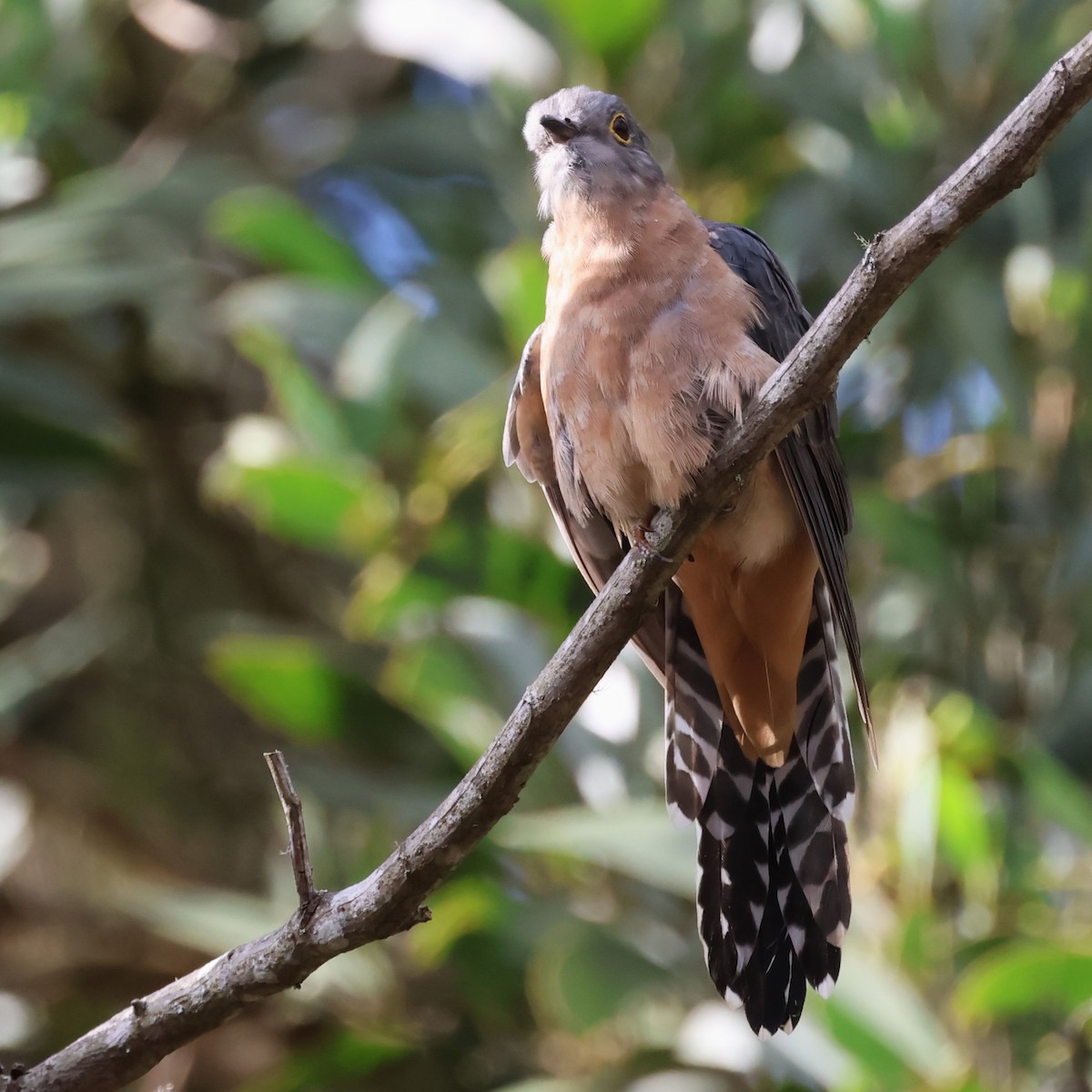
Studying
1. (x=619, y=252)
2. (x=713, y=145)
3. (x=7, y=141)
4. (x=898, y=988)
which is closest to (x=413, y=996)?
(x=898, y=988)

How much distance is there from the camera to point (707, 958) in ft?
10.7

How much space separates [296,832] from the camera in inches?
92.0

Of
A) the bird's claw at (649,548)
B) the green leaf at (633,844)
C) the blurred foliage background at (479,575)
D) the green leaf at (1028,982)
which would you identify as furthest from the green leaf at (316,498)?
the green leaf at (1028,982)

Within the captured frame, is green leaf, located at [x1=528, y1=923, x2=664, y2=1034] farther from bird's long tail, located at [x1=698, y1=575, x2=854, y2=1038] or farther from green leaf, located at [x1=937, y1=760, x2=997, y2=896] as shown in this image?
green leaf, located at [x1=937, y1=760, x2=997, y2=896]

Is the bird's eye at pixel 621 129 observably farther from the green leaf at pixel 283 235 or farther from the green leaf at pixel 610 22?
the green leaf at pixel 283 235

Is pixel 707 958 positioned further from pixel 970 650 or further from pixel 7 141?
pixel 7 141

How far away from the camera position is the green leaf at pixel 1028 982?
3109 mm

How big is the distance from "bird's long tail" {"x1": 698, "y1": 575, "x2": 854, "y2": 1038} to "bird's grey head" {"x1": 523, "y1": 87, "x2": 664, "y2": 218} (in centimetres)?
110

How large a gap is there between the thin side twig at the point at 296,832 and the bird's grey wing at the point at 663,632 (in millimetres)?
1251

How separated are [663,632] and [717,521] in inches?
21.3

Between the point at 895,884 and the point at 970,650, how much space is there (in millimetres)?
960

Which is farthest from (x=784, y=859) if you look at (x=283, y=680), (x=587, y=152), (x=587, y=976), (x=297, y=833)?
(x=587, y=152)

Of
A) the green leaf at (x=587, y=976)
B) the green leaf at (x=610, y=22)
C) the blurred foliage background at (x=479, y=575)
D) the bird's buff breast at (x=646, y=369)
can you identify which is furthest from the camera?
the green leaf at (x=610, y=22)

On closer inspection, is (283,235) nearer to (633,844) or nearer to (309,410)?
(309,410)
